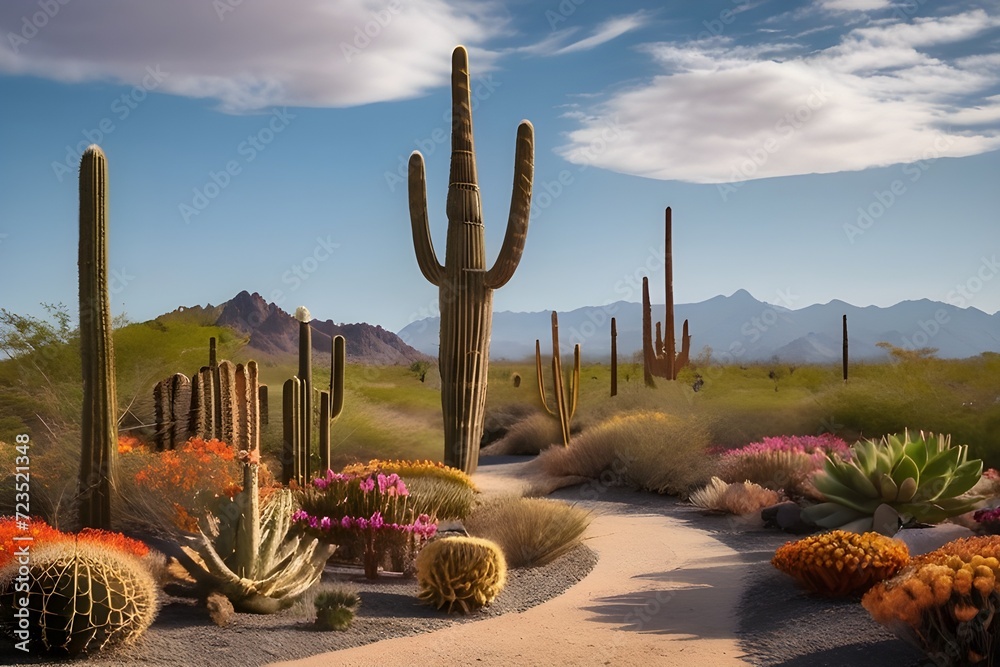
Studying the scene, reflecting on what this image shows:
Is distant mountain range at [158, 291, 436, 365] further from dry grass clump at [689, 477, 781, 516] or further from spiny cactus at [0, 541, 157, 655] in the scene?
spiny cactus at [0, 541, 157, 655]

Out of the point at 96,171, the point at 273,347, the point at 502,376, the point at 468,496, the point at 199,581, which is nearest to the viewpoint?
the point at 199,581

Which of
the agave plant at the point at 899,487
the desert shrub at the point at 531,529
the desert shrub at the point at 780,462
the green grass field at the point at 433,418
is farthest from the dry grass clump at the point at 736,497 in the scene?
the green grass field at the point at 433,418

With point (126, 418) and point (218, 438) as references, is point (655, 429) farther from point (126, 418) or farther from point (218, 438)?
point (126, 418)

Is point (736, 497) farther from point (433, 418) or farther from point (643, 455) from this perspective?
point (433, 418)

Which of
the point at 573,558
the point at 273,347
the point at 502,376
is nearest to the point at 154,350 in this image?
the point at 573,558

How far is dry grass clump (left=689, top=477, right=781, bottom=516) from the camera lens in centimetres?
1066

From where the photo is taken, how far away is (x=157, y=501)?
845cm

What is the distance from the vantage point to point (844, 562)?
6.27 metres

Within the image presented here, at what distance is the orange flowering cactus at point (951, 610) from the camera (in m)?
4.81

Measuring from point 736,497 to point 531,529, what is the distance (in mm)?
3520

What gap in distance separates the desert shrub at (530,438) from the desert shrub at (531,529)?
1039 cm

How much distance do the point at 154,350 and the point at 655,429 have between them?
28.0ft

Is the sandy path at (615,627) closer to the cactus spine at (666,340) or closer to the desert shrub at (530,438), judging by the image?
the desert shrub at (530,438)

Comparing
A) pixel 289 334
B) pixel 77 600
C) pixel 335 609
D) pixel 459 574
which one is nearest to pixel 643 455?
pixel 459 574
